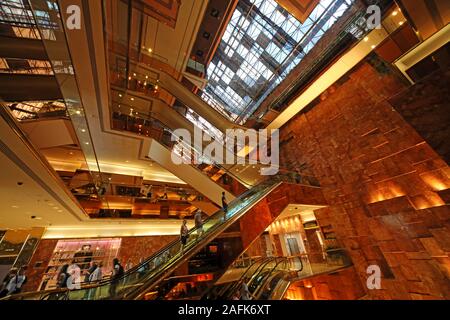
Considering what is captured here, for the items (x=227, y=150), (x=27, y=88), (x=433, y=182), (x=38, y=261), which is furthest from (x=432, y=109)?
(x=38, y=261)

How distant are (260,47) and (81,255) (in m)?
16.0

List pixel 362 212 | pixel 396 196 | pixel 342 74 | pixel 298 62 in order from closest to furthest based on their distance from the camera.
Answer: pixel 396 196, pixel 362 212, pixel 342 74, pixel 298 62

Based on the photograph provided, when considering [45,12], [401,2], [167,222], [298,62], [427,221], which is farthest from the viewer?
[167,222]

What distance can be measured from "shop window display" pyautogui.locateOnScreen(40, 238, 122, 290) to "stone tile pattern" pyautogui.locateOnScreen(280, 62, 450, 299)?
11869 millimetres

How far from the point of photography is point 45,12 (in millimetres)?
3361

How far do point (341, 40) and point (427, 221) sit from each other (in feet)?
24.6

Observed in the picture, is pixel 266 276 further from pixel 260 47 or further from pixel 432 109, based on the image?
pixel 260 47

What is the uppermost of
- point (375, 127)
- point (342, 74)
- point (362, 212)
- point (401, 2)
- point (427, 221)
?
point (342, 74)

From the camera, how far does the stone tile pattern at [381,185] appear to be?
5.70 meters

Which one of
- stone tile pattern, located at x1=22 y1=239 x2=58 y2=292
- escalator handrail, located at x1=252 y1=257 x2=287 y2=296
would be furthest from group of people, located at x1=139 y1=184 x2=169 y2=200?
escalator handrail, located at x1=252 y1=257 x2=287 y2=296

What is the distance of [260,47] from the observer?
36.9 ft

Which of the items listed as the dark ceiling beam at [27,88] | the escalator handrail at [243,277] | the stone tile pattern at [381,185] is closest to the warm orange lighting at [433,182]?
the stone tile pattern at [381,185]
